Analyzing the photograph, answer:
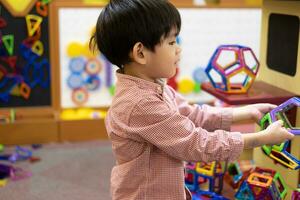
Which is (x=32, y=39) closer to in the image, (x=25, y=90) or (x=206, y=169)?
(x=25, y=90)

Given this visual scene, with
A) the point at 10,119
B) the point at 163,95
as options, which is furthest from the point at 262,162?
the point at 10,119

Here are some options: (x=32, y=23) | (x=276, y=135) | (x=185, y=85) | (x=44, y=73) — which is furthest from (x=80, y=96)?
(x=276, y=135)

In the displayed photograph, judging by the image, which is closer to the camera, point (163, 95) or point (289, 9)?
point (163, 95)

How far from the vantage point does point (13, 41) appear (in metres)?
2.04

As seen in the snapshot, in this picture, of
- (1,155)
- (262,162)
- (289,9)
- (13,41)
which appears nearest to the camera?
(289,9)

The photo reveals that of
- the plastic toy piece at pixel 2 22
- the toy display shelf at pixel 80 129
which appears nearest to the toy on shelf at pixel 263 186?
the toy display shelf at pixel 80 129

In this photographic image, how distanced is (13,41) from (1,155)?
533mm

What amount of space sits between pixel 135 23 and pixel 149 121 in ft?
0.70

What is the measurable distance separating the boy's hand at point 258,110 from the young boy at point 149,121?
153 millimetres

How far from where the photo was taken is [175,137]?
94 cm

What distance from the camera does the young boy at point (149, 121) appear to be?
36.8 inches

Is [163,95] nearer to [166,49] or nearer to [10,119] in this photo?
[166,49]

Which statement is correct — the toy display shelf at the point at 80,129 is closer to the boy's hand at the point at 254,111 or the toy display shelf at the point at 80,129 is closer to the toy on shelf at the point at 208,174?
the toy on shelf at the point at 208,174

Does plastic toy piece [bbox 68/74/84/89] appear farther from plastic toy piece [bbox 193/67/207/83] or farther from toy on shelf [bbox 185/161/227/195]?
toy on shelf [bbox 185/161/227/195]
